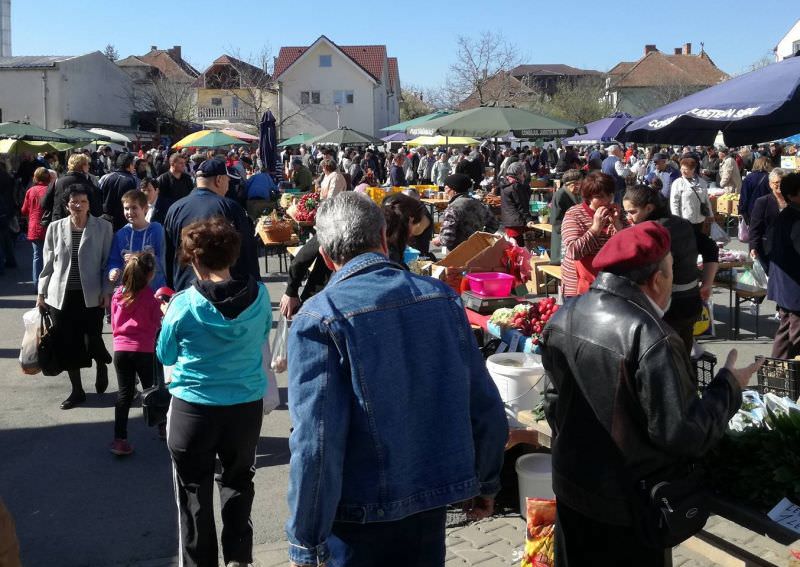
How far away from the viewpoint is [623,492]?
2785mm

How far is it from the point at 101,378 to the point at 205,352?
12.5 ft

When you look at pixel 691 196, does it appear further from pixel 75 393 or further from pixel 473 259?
pixel 75 393

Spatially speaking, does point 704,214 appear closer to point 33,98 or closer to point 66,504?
point 66,504

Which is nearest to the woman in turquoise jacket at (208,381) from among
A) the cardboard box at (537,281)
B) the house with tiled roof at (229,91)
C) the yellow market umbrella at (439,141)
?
the cardboard box at (537,281)

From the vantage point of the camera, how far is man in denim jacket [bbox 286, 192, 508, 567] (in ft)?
7.69

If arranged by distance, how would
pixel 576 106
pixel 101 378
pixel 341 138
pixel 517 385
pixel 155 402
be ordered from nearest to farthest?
pixel 155 402
pixel 517 385
pixel 101 378
pixel 341 138
pixel 576 106

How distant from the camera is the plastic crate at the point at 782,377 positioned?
4.65 m

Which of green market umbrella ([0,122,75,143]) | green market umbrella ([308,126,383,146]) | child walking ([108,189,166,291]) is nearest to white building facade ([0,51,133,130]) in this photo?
green market umbrella ([0,122,75,143])

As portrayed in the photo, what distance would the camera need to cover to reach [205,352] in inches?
160

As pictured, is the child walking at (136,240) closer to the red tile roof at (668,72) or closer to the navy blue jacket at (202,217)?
the navy blue jacket at (202,217)

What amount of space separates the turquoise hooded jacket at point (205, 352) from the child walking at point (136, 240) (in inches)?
106

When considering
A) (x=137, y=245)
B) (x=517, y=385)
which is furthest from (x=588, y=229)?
(x=137, y=245)

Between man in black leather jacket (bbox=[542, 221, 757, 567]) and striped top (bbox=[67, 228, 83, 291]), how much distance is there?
4.81m

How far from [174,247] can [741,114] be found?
13.2 ft
